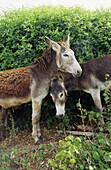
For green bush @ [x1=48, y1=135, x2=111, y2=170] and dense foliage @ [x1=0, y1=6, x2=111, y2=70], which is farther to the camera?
dense foliage @ [x1=0, y1=6, x2=111, y2=70]

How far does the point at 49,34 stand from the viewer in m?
4.66

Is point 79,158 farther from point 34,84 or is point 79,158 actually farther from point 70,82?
point 70,82

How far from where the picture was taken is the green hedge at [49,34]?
452 cm

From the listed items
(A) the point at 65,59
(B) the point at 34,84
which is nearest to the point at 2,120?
(B) the point at 34,84

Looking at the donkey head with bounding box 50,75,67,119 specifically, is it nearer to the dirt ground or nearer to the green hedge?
the dirt ground

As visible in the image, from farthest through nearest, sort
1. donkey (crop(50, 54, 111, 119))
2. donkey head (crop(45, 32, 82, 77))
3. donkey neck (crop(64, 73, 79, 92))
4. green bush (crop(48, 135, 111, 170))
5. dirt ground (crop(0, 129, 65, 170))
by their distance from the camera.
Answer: donkey neck (crop(64, 73, 79, 92)) < donkey (crop(50, 54, 111, 119)) < donkey head (crop(45, 32, 82, 77)) < dirt ground (crop(0, 129, 65, 170)) < green bush (crop(48, 135, 111, 170))

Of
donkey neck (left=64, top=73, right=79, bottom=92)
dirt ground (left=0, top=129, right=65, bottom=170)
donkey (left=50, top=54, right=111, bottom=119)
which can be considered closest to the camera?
dirt ground (left=0, top=129, right=65, bottom=170)

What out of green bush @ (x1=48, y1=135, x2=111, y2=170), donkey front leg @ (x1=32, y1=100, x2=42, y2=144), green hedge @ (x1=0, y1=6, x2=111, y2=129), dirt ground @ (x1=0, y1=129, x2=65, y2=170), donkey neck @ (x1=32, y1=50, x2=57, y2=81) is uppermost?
green hedge @ (x1=0, y1=6, x2=111, y2=129)

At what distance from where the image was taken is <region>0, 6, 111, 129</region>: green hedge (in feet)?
14.8

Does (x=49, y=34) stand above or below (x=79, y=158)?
above

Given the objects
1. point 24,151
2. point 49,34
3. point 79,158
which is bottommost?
point 24,151

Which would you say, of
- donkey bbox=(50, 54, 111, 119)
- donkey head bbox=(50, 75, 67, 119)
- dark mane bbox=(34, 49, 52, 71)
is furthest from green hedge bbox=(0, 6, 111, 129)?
donkey head bbox=(50, 75, 67, 119)

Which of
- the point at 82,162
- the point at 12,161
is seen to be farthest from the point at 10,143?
the point at 82,162

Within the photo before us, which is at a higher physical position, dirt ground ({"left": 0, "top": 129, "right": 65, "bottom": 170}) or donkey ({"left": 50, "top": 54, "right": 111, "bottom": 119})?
donkey ({"left": 50, "top": 54, "right": 111, "bottom": 119})
